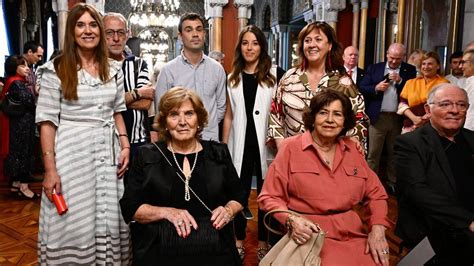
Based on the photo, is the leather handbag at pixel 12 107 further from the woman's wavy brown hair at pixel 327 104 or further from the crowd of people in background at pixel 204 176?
the woman's wavy brown hair at pixel 327 104

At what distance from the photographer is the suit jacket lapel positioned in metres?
2.16

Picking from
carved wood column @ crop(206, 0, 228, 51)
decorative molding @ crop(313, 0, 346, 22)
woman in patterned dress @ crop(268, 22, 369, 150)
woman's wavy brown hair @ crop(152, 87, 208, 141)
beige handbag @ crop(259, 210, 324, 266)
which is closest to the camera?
beige handbag @ crop(259, 210, 324, 266)

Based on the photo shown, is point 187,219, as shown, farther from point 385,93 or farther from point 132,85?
point 385,93

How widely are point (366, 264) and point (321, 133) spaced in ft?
1.89

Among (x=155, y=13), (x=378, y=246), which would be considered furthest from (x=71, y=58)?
(x=155, y=13)

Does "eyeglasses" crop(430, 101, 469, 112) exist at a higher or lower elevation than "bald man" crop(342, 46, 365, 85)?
lower

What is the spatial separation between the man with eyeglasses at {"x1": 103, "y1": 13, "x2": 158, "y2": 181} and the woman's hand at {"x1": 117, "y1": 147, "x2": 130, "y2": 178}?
0.94ft

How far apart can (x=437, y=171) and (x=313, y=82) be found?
0.80m

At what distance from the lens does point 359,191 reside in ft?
6.57

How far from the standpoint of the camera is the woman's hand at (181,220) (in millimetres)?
1832

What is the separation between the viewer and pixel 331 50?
100 inches

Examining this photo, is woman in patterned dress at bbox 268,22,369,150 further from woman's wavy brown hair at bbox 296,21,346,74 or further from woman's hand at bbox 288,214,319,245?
woman's hand at bbox 288,214,319,245

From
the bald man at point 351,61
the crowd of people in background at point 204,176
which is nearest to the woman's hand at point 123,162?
the crowd of people in background at point 204,176

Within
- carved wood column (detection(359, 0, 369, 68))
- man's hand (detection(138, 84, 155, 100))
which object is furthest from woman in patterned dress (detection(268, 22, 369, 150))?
carved wood column (detection(359, 0, 369, 68))
